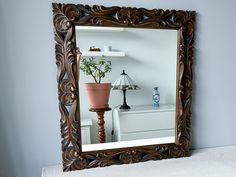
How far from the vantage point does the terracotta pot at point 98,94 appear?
0.98 metres

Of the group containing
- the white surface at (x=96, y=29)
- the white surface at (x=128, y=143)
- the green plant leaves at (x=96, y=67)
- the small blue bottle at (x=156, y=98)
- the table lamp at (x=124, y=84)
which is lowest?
the white surface at (x=128, y=143)

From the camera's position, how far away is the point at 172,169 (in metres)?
0.95

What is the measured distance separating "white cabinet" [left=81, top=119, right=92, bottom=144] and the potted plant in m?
0.08

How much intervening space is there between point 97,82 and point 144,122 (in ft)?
1.08

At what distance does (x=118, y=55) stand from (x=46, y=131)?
0.52 metres

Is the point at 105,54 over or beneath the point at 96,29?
beneath

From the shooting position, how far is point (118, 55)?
1007 mm

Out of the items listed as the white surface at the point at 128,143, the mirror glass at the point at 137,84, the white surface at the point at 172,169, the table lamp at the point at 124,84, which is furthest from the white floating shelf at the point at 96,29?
the white surface at the point at 172,169

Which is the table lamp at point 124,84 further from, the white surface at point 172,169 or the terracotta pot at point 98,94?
the white surface at point 172,169

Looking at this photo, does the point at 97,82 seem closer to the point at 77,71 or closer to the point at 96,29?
the point at 77,71

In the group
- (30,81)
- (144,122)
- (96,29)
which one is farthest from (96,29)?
(144,122)

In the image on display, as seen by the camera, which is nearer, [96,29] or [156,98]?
[96,29]

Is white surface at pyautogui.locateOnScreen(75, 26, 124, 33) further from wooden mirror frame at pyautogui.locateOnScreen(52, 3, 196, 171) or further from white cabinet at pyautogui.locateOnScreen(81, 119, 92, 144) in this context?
white cabinet at pyautogui.locateOnScreen(81, 119, 92, 144)

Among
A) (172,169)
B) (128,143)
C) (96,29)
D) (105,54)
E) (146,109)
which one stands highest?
(96,29)
